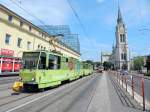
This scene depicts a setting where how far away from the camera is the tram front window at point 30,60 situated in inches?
602

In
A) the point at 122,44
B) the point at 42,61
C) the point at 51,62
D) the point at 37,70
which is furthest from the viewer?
the point at 122,44

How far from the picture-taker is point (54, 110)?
9062 mm

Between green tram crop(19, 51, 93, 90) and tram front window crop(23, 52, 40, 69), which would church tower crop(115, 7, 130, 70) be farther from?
tram front window crop(23, 52, 40, 69)

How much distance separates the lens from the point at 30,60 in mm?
15484

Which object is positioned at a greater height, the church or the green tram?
the church

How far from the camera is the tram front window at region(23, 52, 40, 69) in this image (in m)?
15.3

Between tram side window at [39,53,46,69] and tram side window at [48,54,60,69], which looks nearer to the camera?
tram side window at [39,53,46,69]

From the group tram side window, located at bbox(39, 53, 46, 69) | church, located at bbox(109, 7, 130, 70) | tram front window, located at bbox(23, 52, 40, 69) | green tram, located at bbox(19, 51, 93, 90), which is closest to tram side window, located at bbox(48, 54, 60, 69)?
green tram, located at bbox(19, 51, 93, 90)

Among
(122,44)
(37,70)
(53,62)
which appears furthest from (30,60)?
(122,44)

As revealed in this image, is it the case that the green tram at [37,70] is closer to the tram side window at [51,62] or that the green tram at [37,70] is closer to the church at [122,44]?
the tram side window at [51,62]

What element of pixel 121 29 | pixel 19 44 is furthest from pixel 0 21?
pixel 121 29

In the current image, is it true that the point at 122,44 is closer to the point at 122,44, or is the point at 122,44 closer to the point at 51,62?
the point at 122,44

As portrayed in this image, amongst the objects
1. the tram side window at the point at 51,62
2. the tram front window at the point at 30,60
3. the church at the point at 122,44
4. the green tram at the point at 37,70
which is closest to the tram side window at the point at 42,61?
the green tram at the point at 37,70

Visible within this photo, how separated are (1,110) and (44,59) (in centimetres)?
730
